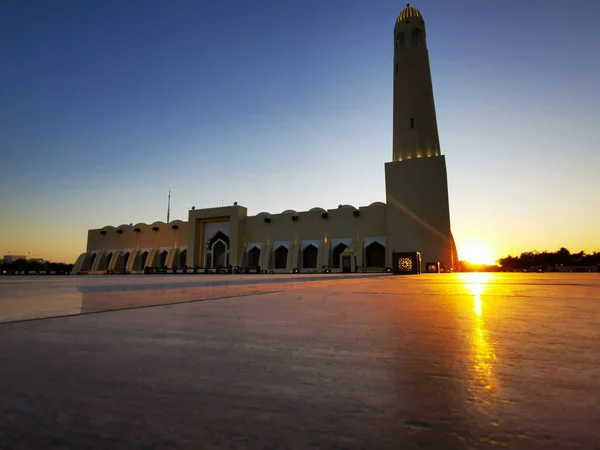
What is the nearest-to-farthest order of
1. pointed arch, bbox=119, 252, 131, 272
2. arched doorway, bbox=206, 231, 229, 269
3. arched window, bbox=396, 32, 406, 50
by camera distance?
arched window, bbox=396, 32, 406, 50, arched doorway, bbox=206, 231, 229, 269, pointed arch, bbox=119, 252, 131, 272

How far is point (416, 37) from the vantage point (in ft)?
104

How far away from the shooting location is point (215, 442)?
0.43 m

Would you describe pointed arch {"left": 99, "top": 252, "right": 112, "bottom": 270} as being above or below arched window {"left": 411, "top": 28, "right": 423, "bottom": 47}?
below

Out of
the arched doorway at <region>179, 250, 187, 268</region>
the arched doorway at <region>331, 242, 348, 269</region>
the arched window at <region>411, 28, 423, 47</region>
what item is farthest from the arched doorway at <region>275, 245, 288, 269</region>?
the arched window at <region>411, 28, 423, 47</region>

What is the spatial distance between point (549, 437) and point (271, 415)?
361mm

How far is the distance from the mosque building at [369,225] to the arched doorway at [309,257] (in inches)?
3.8

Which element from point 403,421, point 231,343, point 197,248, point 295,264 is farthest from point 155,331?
point 197,248

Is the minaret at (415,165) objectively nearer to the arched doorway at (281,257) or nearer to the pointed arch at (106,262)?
the arched doorway at (281,257)

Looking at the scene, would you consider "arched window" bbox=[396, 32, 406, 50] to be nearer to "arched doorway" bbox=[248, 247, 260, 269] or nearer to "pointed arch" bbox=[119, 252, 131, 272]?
"arched doorway" bbox=[248, 247, 260, 269]

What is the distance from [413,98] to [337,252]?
14.8 meters

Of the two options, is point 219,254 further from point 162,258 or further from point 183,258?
point 162,258

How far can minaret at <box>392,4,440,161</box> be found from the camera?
99.2 ft

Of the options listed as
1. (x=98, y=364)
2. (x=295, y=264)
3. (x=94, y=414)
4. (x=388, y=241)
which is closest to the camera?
(x=94, y=414)

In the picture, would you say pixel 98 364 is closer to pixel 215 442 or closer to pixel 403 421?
pixel 215 442
